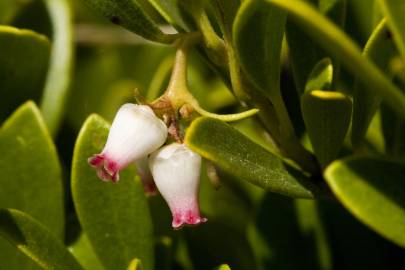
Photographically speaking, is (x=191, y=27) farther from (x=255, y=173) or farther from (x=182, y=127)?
(x=255, y=173)

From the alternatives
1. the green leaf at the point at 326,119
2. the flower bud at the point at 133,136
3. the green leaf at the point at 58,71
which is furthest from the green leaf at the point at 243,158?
the green leaf at the point at 58,71

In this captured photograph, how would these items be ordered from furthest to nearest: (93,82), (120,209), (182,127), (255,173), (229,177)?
(93,82) < (229,177) < (120,209) < (182,127) < (255,173)

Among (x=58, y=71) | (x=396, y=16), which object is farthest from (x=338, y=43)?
(x=58, y=71)

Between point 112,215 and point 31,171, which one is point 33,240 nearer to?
point 112,215

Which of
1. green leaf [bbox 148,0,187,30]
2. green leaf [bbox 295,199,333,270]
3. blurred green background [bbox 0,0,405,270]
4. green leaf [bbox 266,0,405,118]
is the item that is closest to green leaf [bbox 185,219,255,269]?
blurred green background [bbox 0,0,405,270]

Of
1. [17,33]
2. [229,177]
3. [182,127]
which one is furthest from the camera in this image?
[229,177]

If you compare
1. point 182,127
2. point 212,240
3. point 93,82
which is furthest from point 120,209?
point 93,82

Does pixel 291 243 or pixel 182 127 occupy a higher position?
pixel 182 127
